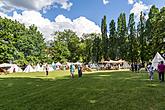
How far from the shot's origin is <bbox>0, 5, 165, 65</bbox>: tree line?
268 feet

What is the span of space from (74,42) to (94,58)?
11045mm

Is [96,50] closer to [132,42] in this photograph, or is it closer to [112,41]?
[112,41]

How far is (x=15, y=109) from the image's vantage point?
44.9 feet

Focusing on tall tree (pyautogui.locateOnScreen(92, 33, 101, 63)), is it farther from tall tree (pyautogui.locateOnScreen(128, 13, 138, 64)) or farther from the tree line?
tall tree (pyautogui.locateOnScreen(128, 13, 138, 64))

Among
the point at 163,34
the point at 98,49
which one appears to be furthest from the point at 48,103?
the point at 98,49

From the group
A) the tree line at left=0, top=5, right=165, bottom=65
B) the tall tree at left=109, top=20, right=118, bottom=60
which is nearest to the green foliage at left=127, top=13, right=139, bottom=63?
the tree line at left=0, top=5, right=165, bottom=65

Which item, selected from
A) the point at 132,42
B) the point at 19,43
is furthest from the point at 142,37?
the point at 19,43

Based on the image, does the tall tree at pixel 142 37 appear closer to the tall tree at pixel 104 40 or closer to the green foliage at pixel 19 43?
the tall tree at pixel 104 40

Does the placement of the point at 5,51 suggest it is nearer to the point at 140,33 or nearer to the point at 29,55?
the point at 29,55

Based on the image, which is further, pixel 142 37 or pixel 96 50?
pixel 96 50

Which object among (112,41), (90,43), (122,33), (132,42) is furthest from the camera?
(90,43)

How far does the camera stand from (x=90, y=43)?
415ft

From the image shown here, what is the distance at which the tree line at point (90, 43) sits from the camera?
81.6m

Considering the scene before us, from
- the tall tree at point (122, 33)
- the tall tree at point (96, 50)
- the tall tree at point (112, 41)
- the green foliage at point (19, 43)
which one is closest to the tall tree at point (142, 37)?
the tall tree at point (122, 33)
